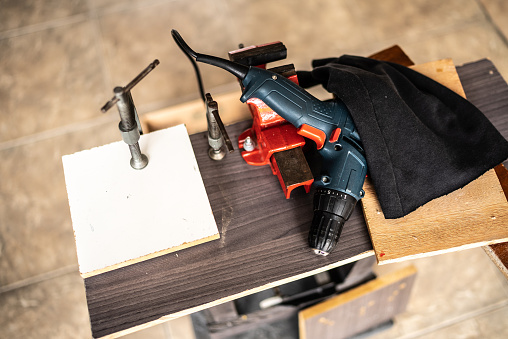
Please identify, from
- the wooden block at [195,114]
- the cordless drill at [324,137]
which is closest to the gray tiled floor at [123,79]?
the wooden block at [195,114]

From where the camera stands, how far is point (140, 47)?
5.68ft

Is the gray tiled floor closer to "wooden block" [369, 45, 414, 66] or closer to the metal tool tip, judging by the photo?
"wooden block" [369, 45, 414, 66]

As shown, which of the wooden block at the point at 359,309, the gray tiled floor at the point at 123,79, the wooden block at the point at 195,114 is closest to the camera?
the wooden block at the point at 195,114

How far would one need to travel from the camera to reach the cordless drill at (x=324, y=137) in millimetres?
740

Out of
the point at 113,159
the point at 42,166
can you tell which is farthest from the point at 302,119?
the point at 42,166

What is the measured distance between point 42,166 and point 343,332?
1.18 metres

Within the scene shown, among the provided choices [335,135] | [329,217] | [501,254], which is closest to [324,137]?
[335,135]

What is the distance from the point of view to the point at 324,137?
0.80m

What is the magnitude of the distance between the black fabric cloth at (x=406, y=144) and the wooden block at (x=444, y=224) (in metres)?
0.03

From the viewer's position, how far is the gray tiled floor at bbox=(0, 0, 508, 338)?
144 centimetres

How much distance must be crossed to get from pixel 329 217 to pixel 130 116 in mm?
382

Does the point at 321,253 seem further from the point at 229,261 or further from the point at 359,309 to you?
the point at 359,309

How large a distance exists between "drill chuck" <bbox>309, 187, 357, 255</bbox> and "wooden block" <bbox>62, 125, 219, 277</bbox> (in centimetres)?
18

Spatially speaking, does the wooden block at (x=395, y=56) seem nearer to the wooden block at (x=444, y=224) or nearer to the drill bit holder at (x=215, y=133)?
the wooden block at (x=444, y=224)
